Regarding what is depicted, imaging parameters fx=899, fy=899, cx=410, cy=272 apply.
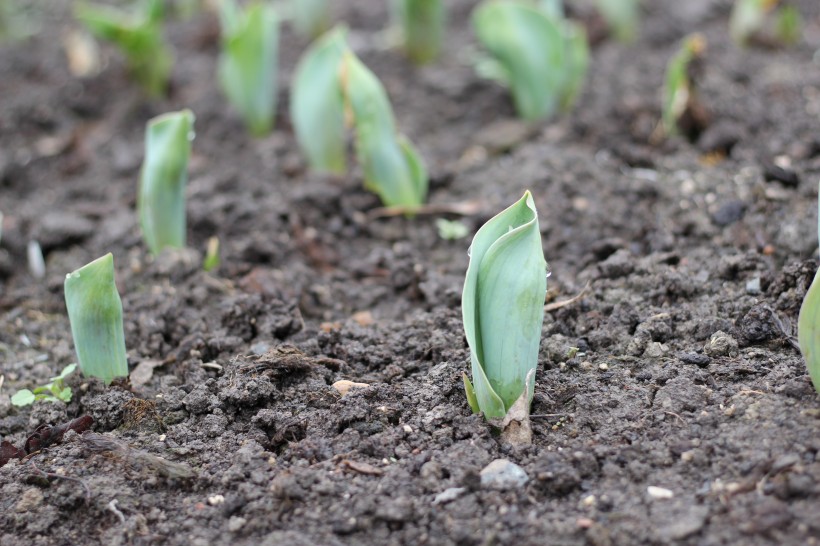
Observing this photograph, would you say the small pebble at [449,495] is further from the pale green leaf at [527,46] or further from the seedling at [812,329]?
the pale green leaf at [527,46]

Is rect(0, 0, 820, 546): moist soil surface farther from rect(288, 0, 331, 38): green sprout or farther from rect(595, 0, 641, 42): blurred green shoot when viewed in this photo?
rect(288, 0, 331, 38): green sprout

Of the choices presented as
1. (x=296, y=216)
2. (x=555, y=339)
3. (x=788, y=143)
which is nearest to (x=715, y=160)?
(x=788, y=143)

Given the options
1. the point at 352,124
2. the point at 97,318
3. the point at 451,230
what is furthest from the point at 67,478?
the point at 352,124

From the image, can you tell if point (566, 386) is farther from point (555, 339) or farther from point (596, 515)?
point (596, 515)

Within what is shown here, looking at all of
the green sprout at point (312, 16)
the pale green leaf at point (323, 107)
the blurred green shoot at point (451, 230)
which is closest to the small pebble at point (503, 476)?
the blurred green shoot at point (451, 230)

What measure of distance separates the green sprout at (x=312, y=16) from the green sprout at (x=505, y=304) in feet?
11.0

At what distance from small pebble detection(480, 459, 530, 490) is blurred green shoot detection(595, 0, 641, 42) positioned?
132 inches

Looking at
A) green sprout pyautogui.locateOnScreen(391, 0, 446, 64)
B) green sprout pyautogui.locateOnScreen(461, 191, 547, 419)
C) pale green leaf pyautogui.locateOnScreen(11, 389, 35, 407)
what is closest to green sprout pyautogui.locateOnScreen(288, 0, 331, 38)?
green sprout pyautogui.locateOnScreen(391, 0, 446, 64)

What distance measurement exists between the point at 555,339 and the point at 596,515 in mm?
678

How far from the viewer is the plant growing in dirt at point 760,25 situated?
4.51 m

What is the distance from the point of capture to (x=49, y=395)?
242 centimetres

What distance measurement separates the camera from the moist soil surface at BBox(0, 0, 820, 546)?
1860 millimetres

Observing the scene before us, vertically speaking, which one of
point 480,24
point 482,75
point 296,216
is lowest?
point 296,216

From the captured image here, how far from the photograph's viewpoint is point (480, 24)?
3738 mm
